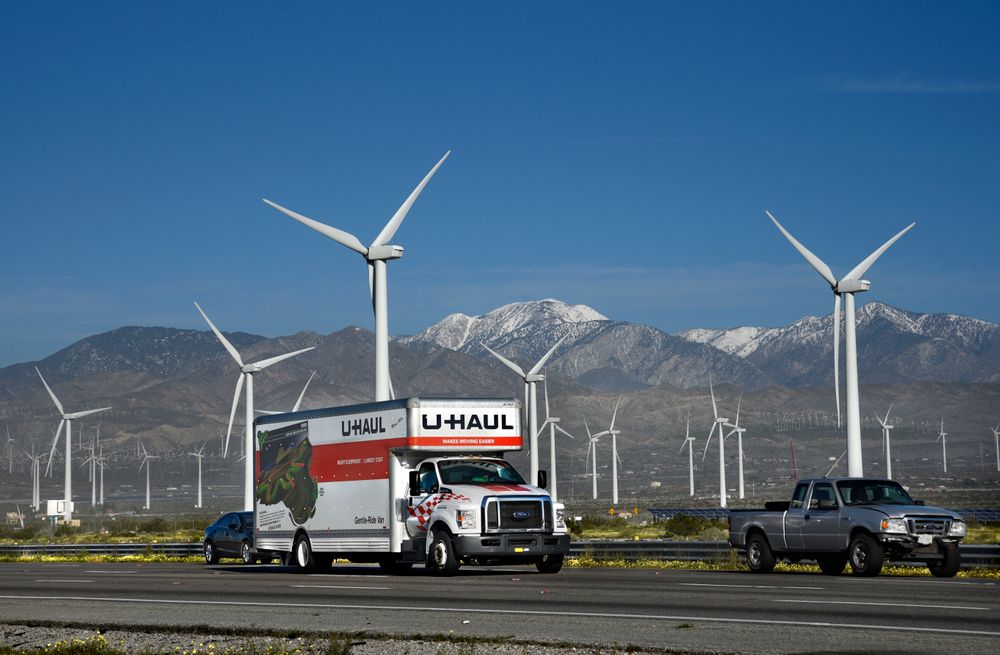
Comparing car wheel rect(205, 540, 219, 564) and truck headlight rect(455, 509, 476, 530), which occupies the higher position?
truck headlight rect(455, 509, 476, 530)

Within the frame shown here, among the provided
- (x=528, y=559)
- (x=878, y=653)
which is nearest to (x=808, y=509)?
(x=528, y=559)

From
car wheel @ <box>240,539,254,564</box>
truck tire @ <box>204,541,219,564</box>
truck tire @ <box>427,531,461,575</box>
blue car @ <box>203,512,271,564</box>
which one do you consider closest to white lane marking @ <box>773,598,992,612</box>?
truck tire @ <box>427,531,461,575</box>

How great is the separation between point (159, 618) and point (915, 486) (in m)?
178

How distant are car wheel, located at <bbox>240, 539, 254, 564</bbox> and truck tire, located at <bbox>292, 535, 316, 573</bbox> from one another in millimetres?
6484

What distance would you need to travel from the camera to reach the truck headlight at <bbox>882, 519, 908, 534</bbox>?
91.9 feet

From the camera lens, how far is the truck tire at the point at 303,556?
3406 centimetres

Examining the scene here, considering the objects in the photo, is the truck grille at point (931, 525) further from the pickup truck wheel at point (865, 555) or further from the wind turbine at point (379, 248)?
the wind turbine at point (379, 248)

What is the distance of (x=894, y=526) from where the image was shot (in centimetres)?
2805

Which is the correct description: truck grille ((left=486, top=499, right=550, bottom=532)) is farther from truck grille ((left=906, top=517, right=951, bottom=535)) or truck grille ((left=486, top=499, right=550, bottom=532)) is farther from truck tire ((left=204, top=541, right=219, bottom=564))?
truck tire ((left=204, top=541, right=219, bottom=564))

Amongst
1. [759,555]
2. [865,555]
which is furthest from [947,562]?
[759,555]

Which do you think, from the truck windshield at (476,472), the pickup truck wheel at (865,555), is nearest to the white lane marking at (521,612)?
the truck windshield at (476,472)

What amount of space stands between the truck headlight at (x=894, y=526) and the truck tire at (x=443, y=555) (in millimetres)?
8358

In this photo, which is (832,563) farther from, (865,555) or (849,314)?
(849,314)

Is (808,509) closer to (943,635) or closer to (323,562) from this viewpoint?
(323,562)
